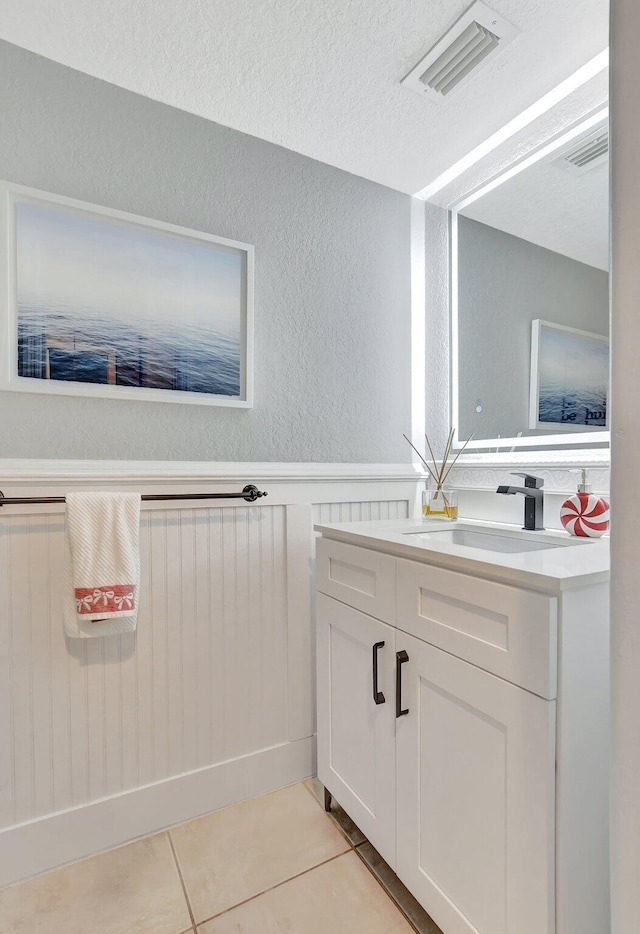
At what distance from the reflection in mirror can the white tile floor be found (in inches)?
51.5

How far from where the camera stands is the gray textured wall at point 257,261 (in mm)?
1260

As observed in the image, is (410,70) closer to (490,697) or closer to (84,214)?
(84,214)

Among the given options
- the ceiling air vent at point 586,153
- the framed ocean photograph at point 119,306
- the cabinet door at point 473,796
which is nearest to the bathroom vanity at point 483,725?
the cabinet door at point 473,796

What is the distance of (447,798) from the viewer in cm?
97

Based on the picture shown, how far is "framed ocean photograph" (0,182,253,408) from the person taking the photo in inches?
48.5

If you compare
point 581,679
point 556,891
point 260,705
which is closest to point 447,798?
point 556,891

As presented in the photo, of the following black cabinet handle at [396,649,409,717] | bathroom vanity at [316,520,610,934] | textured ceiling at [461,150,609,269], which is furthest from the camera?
textured ceiling at [461,150,609,269]

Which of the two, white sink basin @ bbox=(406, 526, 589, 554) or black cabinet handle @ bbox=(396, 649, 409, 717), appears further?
white sink basin @ bbox=(406, 526, 589, 554)

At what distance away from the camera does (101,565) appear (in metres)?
1.22

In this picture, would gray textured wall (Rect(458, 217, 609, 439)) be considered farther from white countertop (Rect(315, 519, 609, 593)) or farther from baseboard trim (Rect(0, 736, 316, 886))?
baseboard trim (Rect(0, 736, 316, 886))

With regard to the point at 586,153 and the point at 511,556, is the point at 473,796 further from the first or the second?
the point at 586,153

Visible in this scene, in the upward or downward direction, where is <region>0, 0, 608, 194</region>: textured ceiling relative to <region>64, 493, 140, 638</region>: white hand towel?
upward

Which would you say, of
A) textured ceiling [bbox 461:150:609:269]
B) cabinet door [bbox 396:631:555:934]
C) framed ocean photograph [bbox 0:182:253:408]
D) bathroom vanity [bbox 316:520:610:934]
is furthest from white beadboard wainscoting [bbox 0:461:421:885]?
textured ceiling [bbox 461:150:609:269]

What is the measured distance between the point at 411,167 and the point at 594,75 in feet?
1.90
